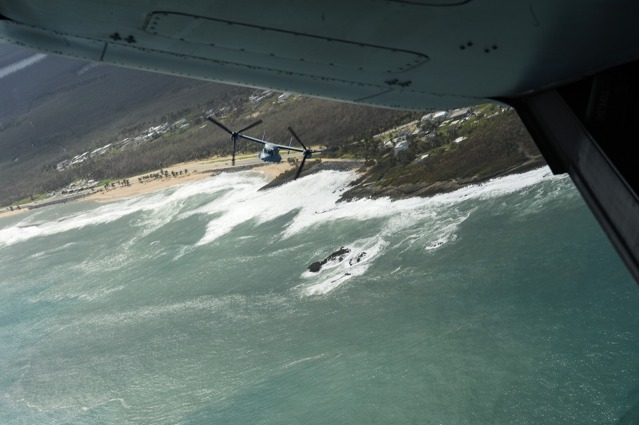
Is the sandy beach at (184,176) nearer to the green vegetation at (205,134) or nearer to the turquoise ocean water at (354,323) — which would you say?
the green vegetation at (205,134)

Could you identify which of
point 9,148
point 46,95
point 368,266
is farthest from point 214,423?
point 46,95

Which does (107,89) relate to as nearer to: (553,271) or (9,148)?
(9,148)

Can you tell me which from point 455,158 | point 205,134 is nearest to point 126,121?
point 205,134

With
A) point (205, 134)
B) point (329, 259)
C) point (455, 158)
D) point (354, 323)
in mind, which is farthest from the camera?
point (205, 134)

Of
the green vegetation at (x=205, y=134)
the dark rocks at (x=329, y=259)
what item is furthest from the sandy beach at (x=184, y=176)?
the dark rocks at (x=329, y=259)

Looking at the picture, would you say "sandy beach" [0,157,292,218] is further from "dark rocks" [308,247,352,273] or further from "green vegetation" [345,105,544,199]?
"dark rocks" [308,247,352,273]

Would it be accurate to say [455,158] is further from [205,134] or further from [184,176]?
[205,134]

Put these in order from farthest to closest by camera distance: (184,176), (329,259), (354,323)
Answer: (184,176) → (329,259) → (354,323)

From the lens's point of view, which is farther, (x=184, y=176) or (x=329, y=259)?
(x=184, y=176)
